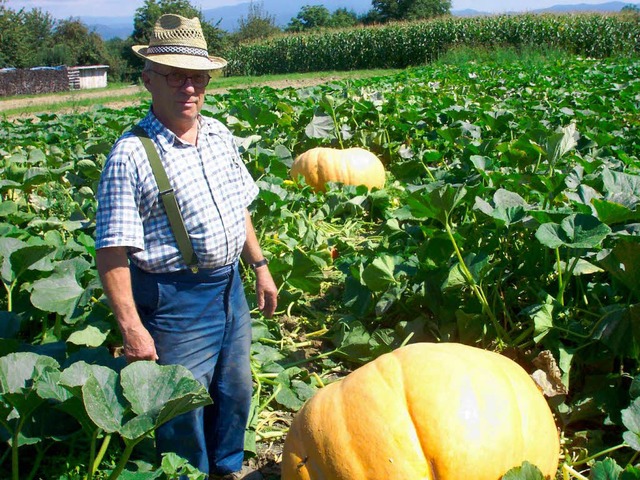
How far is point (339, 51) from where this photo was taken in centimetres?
3519

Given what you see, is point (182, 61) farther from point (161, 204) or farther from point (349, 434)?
point (349, 434)

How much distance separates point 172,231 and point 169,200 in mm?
104

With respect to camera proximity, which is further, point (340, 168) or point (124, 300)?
point (340, 168)

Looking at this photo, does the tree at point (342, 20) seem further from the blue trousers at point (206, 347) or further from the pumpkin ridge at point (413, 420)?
the pumpkin ridge at point (413, 420)

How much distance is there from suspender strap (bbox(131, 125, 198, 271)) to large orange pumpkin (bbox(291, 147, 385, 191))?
3.61m

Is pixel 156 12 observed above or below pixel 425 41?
above

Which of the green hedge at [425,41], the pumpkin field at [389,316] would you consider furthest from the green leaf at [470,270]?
the green hedge at [425,41]

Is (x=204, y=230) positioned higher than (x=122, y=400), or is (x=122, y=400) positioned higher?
(x=204, y=230)

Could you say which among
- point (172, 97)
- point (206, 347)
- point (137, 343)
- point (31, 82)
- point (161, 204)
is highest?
point (31, 82)

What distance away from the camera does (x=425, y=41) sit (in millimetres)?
31328

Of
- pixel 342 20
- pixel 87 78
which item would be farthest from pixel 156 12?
pixel 342 20

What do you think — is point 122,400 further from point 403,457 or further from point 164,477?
point 403,457

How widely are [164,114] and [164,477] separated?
46.1 inches

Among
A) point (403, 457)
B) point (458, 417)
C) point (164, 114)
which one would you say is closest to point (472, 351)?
point (458, 417)
